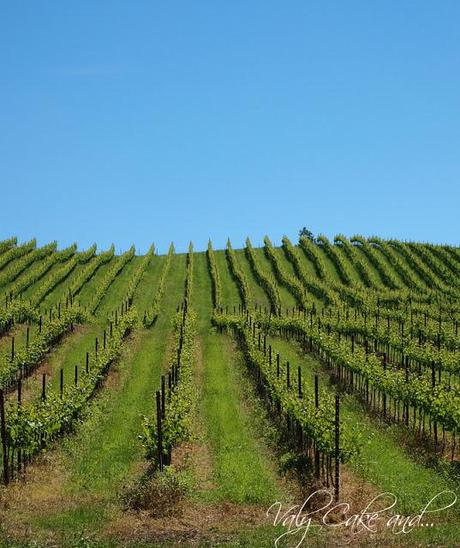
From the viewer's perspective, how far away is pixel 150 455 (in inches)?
973

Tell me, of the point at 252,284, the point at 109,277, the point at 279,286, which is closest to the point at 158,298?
the point at 109,277

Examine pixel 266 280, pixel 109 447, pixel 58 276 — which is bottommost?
pixel 109 447

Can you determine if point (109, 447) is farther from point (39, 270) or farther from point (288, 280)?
point (39, 270)

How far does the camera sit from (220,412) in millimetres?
33000

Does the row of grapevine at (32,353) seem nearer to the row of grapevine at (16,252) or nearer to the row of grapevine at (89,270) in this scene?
the row of grapevine at (89,270)

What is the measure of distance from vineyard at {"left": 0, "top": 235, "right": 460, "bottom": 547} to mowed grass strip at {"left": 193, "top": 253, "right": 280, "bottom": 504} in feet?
0.34

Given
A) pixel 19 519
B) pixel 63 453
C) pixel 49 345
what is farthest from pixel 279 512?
pixel 49 345

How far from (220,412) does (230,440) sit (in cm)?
444

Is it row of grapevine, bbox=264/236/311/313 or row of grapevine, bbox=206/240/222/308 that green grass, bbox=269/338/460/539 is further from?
row of grapevine, bbox=206/240/222/308

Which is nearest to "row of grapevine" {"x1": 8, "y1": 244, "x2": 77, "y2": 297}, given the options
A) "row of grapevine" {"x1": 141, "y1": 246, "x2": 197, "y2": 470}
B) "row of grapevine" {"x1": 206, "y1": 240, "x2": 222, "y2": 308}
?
"row of grapevine" {"x1": 206, "y1": 240, "x2": 222, "y2": 308}

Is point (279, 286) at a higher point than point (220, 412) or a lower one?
higher

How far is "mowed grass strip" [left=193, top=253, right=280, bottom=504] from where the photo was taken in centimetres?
2264

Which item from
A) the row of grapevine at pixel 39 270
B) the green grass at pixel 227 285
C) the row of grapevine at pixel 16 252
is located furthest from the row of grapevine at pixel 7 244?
the green grass at pixel 227 285

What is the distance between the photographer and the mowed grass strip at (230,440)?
891 inches
